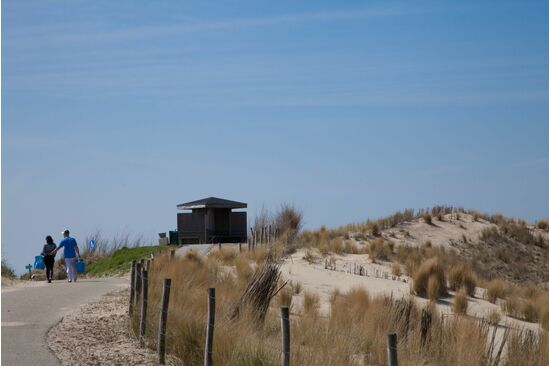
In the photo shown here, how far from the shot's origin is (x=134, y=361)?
1454 centimetres

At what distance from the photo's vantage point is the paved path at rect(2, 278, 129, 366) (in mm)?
14781

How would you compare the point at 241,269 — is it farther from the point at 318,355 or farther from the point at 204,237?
the point at 204,237

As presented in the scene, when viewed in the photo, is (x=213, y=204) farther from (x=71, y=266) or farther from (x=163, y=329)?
(x=163, y=329)

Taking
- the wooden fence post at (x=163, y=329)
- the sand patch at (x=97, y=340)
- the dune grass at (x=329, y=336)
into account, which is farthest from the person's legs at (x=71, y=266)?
the wooden fence post at (x=163, y=329)


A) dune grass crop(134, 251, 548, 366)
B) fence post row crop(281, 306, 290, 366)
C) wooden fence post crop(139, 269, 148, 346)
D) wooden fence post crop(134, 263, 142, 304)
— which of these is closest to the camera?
fence post row crop(281, 306, 290, 366)

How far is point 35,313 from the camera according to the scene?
20.5 m

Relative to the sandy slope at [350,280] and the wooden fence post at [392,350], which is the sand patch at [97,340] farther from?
the sandy slope at [350,280]

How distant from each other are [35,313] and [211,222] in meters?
30.7

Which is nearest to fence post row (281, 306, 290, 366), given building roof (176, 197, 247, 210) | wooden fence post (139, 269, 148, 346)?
wooden fence post (139, 269, 148, 346)

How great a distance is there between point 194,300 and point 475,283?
15.8 meters

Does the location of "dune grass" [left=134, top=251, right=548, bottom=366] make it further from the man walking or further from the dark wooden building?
the dark wooden building

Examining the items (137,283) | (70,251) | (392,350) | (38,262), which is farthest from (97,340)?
(38,262)

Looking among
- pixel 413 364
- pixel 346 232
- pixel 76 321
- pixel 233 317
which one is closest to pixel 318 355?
pixel 413 364

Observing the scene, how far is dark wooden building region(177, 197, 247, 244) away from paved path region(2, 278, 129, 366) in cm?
2003
